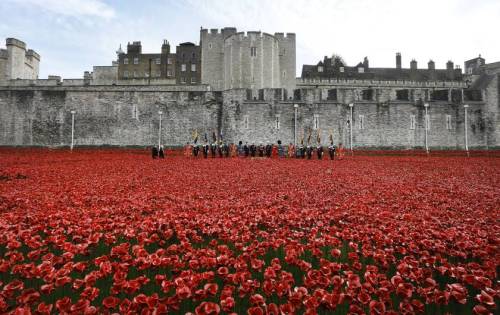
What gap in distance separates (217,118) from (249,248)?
3506 cm

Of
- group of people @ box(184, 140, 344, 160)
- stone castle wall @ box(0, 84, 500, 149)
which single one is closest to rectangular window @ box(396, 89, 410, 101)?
stone castle wall @ box(0, 84, 500, 149)

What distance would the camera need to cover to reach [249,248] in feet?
12.2

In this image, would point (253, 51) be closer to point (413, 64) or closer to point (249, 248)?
point (413, 64)

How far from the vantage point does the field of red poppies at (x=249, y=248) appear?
8.54ft

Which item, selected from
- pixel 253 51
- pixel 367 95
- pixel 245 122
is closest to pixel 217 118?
pixel 245 122

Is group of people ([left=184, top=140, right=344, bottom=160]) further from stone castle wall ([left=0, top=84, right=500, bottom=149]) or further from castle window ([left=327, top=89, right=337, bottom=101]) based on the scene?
castle window ([left=327, top=89, right=337, bottom=101])

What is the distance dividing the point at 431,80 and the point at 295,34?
2762 centimetres

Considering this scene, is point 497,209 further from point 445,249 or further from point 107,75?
point 107,75

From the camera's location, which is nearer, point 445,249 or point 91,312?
point 91,312

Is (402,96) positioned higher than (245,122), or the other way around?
(402,96)

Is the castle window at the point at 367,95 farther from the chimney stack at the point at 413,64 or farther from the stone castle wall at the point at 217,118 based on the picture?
the chimney stack at the point at 413,64

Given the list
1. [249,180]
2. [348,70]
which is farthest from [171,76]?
[249,180]

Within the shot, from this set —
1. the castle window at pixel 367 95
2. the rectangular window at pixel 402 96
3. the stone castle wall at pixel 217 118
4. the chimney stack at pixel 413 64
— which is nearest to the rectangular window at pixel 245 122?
the stone castle wall at pixel 217 118

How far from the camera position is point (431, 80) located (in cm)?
6512
